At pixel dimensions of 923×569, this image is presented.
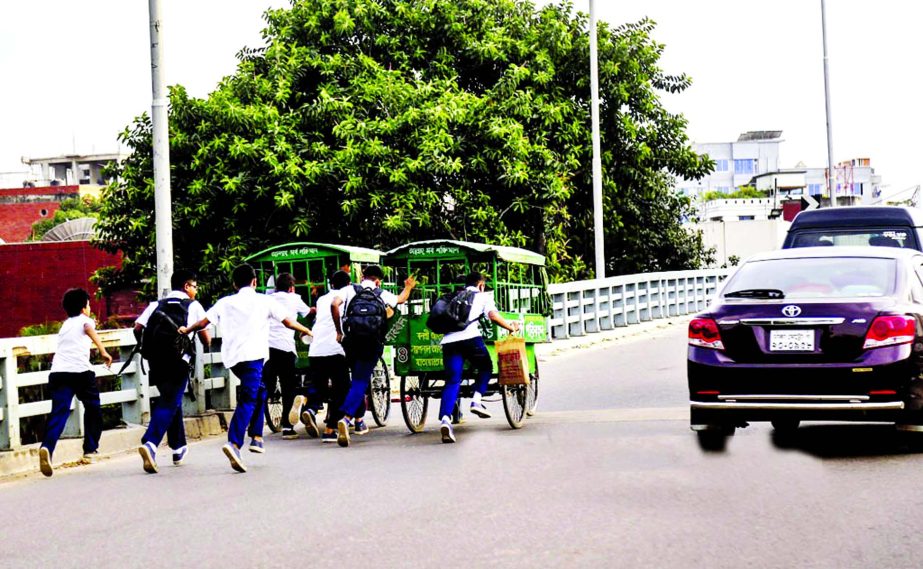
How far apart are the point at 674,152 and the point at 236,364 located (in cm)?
2819

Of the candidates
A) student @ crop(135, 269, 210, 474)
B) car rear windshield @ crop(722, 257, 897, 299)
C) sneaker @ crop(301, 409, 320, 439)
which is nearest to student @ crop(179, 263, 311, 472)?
student @ crop(135, 269, 210, 474)

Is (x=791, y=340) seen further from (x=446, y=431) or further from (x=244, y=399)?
(x=244, y=399)

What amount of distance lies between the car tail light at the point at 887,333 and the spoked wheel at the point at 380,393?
666 cm

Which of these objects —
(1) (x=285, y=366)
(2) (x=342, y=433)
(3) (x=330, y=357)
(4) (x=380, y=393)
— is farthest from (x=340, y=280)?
(4) (x=380, y=393)

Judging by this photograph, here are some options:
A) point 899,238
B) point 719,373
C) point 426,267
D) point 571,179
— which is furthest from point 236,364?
point 571,179

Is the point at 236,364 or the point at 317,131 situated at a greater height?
the point at 317,131

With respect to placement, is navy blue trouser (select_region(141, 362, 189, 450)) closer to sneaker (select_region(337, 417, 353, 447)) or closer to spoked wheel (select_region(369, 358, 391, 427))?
sneaker (select_region(337, 417, 353, 447))

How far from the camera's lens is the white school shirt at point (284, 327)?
577 inches

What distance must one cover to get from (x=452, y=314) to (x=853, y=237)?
6.97m

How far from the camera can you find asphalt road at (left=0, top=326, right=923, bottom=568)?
25.0 feet

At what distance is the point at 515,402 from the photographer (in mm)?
14648

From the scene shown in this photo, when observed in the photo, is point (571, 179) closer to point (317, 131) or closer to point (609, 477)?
point (317, 131)

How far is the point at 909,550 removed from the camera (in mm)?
7336

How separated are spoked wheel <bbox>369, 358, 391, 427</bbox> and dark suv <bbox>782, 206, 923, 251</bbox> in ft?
18.9
